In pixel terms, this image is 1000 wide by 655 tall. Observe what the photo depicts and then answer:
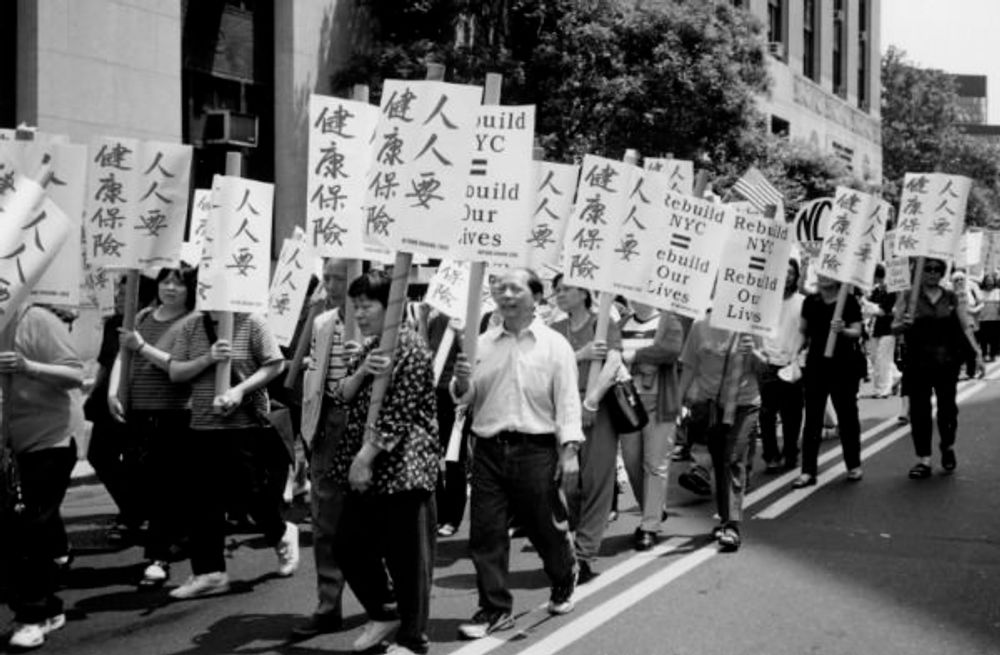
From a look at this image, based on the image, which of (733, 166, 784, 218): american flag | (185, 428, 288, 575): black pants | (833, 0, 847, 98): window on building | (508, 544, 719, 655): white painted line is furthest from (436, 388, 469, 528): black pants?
(833, 0, 847, 98): window on building

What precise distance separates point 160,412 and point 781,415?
633cm

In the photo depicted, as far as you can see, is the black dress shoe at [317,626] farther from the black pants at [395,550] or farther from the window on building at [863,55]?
the window on building at [863,55]

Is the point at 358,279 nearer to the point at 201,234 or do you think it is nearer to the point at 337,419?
the point at 337,419

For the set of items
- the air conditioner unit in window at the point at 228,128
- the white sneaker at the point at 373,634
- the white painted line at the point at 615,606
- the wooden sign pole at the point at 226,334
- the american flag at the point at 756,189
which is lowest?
the white painted line at the point at 615,606

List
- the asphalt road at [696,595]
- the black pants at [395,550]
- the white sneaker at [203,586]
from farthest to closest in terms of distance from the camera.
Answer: the white sneaker at [203,586] < the asphalt road at [696,595] < the black pants at [395,550]

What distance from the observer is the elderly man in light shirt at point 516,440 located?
5855 millimetres

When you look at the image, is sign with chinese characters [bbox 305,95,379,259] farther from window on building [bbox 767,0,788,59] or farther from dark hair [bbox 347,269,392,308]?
window on building [bbox 767,0,788,59]

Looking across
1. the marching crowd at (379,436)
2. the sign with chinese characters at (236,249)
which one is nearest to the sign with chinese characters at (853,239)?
the marching crowd at (379,436)

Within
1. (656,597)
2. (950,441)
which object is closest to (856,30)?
(950,441)

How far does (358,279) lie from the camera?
5547 millimetres

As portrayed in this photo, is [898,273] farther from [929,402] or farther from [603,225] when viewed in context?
[603,225]

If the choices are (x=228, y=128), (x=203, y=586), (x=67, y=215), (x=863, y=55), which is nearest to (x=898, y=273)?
(x=228, y=128)

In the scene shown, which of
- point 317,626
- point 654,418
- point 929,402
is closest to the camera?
point 317,626

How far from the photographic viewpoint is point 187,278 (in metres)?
7.11
